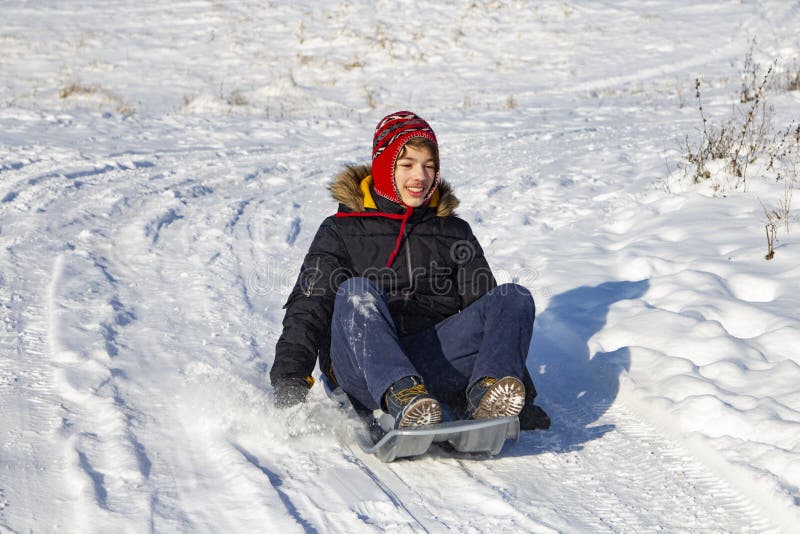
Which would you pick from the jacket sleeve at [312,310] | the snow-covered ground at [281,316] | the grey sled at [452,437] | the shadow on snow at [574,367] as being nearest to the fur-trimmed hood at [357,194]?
the jacket sleeve at [312,310]

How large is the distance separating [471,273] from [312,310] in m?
0.62

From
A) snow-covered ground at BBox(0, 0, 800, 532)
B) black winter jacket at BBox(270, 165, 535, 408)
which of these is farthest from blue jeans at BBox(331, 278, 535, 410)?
snow-covered ground at BBox(0, 0, 800, 532)

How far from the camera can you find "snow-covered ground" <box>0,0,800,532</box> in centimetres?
233

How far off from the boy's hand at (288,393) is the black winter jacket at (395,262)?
196mm

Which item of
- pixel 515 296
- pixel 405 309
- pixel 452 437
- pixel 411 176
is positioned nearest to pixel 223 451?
pixel 452 437

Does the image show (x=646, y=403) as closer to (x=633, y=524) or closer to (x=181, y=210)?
(x=633, y=524)

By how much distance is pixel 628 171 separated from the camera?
6.80 m

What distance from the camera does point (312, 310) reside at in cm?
289

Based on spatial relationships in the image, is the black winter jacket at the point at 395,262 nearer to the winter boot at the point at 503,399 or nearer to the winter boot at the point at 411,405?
the winter boot at the point at 503,399

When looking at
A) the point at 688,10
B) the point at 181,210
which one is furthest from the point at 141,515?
the point at 688,10

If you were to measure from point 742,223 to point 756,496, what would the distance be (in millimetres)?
2881

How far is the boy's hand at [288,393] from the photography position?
9.01 feet

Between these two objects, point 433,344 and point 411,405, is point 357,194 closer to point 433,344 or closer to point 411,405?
point 433,344

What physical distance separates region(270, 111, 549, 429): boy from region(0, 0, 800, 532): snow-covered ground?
0.67 ft
